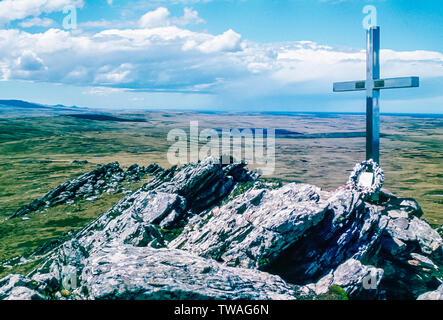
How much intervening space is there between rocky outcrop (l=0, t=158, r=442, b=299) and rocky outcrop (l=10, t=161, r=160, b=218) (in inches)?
620

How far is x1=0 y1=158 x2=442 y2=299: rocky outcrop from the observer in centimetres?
842

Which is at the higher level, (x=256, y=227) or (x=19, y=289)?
(x=256, y=227)

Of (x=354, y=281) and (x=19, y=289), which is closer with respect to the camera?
(x=19, y=289)

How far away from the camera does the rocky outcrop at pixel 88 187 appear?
2922cm

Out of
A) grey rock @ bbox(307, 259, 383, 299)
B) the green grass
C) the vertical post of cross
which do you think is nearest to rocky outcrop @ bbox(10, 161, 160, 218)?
the vertical post of cross

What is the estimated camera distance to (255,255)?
10.4m

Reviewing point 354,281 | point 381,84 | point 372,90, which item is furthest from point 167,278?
point 381,84

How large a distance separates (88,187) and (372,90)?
26.0 meters

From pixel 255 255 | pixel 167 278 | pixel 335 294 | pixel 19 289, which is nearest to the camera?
pixel 167 278

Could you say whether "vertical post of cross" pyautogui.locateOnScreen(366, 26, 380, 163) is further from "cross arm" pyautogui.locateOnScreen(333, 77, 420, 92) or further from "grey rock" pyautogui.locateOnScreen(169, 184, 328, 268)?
"grey rock" pyautogui.locateOnScreen(169, 184, 328, 268)

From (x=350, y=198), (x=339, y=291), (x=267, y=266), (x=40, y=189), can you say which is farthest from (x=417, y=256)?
(x=40, y=189)

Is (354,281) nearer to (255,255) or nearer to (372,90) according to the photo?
(255,255)

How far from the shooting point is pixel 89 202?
96.4 feet
